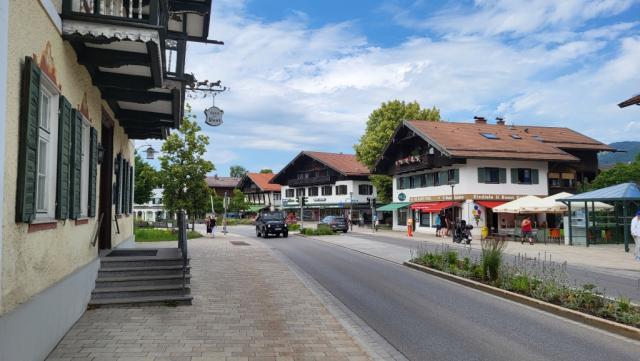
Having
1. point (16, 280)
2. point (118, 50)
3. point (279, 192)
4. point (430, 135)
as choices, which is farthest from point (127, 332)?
point (279, 192)

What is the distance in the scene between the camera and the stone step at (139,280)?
9.28m

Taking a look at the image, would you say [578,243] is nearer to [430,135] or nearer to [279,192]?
[430,135]

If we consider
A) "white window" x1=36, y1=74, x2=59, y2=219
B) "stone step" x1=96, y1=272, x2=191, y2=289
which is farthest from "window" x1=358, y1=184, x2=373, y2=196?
"white window" x1=36, y1=74, x2=59, y2=219

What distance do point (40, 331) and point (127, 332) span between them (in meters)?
1.58

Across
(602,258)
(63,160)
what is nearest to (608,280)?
(602,258)

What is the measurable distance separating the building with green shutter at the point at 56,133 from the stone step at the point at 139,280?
39cm

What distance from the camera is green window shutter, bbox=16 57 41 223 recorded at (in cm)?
508

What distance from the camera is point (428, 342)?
7.26m

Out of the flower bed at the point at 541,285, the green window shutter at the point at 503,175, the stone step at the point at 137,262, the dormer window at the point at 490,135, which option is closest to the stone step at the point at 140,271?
the stone step at the point at 137,262

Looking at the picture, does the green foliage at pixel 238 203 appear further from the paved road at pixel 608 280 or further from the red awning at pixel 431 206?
the paved road at pixel 608 280

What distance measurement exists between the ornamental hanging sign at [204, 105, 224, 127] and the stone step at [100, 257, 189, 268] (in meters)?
7.67

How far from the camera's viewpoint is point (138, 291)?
9188mm

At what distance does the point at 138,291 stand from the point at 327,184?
56.9 metres

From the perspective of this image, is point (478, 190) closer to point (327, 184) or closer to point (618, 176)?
point (618, 176)
